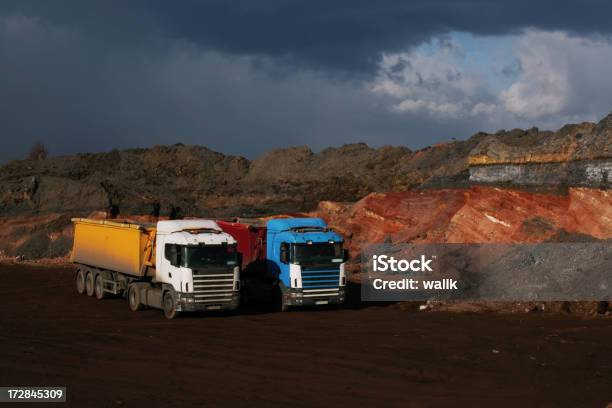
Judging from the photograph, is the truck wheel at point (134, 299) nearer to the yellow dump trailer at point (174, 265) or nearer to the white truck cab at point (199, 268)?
the yellow dump trailer at point (174, 265)

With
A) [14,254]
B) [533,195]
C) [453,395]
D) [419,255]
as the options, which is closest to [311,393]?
[453,395]

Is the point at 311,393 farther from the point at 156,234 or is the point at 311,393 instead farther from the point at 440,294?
the point at 440,294

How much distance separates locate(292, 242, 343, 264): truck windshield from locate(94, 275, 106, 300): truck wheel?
9.47 metres

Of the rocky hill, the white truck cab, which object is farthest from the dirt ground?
the rocky hill

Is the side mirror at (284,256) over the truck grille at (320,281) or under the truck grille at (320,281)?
over

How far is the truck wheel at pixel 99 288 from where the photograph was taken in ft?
103

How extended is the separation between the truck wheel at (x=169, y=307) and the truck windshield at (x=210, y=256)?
1557 mm

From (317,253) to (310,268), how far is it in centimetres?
64

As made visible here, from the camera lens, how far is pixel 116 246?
2962cm

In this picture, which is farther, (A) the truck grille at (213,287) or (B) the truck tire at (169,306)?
(B) the truck tire at (169,306)

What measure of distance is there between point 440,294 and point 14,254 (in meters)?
32.9

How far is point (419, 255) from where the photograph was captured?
1426 inches

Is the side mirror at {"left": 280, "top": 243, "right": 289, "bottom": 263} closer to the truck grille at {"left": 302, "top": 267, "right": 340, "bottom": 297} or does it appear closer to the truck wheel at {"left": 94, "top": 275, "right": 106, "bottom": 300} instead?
the truck grille at {"left": 302, "top": 267, "right": 340, "bottom": 297}

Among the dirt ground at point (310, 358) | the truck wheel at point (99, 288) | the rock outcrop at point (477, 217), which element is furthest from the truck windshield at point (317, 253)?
the rock outcrop at point (477, 217)
